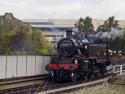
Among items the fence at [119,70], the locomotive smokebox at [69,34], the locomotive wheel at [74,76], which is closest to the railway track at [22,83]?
the locomotive wheel at [74,76]

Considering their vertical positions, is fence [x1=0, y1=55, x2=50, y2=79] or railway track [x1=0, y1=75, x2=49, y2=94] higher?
fence [x1=0, y1=55, x2=50, y2=79]

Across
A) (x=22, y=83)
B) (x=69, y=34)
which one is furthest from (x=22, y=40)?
(x=22, y=83)

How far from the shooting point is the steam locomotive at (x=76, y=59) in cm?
2786

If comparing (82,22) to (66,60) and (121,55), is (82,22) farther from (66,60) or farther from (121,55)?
(66,60)

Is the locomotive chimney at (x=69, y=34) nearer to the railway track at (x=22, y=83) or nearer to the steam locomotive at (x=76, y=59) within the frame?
the steam locomotive at (x=76, y=59)

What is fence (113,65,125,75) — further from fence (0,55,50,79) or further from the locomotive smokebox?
fence (0,55,50,79)

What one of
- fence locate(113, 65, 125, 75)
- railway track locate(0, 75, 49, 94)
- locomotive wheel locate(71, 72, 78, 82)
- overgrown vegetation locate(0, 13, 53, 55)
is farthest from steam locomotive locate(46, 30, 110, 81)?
overgrown vegetation locate(0, 13, 53, 55)

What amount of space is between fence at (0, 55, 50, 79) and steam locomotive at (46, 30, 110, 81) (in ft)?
4.62

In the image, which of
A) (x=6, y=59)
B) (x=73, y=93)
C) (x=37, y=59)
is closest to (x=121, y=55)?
(x=37, y=59)

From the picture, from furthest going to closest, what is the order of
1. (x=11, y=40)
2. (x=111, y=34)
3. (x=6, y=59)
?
(x=11, y=40) → (x=111, y=34) → (x=6, y=59)

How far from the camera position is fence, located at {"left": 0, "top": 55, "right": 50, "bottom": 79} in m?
26.5

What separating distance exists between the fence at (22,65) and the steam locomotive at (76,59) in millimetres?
1408

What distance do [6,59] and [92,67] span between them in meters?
6.23

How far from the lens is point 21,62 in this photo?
28453 mm
